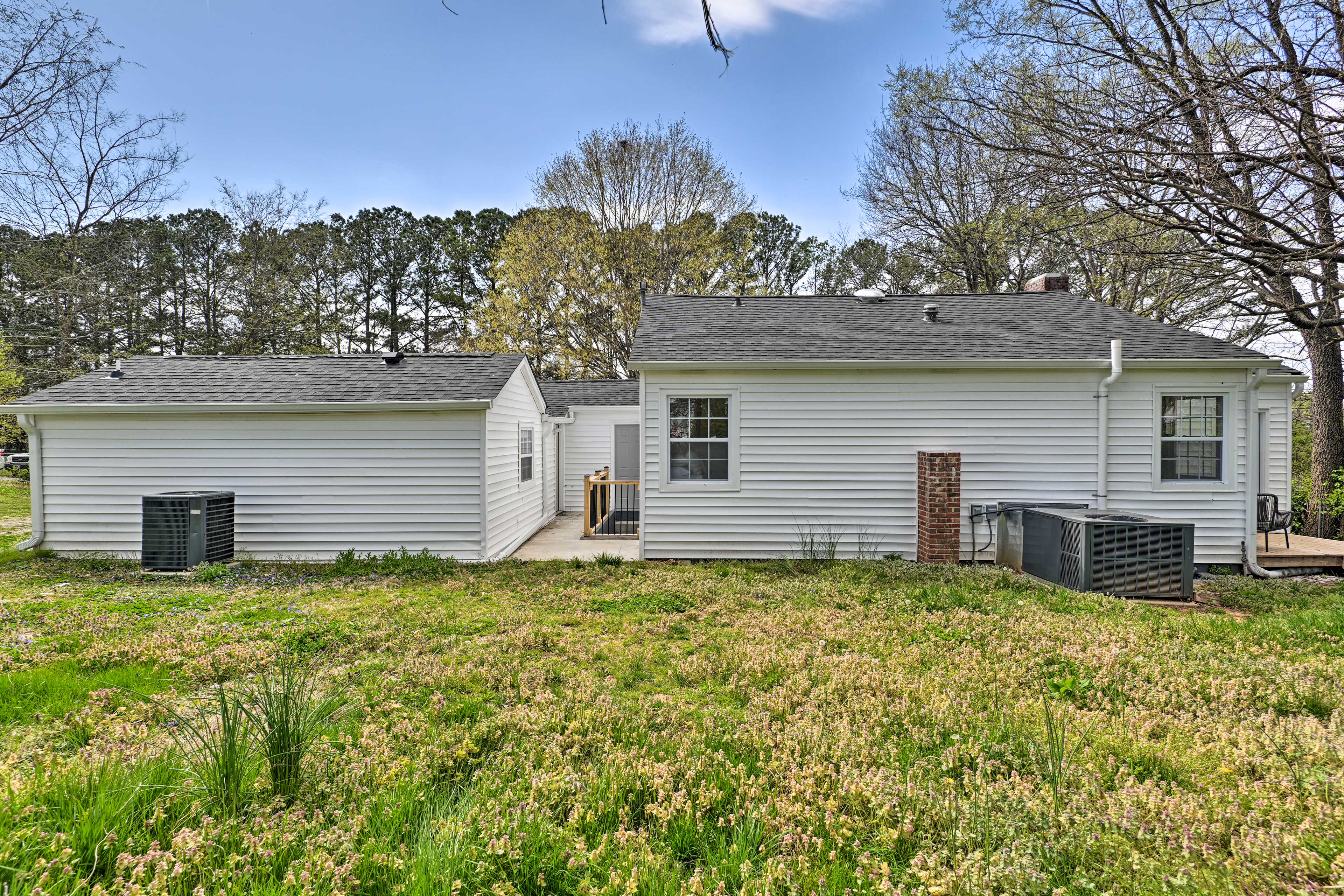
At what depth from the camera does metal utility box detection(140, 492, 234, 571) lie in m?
7.70

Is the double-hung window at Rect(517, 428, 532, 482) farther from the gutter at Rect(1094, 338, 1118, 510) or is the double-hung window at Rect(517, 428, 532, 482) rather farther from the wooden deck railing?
the gutter at Rect(1094, 338, 1118, 510)

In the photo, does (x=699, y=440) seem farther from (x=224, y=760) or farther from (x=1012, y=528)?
(x=224, y=760)

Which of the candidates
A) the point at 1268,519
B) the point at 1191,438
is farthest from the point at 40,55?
the point at 1268,519

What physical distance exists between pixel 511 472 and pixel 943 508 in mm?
6971

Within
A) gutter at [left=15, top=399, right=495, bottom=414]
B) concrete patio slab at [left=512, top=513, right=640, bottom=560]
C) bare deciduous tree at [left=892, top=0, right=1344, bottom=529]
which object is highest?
bare deciduous tree at [left=892, top=0, right=1344, bottom=529]

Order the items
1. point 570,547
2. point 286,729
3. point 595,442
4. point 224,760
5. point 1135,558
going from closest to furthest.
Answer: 1. point 224,760
2. point 286,729
3. point 1135,558
4. point 570,547
5. point 595,442

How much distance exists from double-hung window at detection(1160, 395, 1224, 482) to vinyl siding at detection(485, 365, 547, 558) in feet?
32.9

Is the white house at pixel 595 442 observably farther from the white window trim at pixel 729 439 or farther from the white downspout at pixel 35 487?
the white downspout at pixel 35 487

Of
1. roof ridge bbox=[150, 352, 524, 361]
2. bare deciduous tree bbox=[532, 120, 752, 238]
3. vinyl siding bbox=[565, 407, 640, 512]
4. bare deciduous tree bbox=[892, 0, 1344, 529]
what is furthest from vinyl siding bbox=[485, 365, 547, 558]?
bare deciduous tree bbox=[532, 120, 752, 238]

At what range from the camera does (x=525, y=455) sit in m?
11.1

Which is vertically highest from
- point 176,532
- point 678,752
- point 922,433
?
point 922,433

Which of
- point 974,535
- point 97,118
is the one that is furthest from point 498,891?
point 97,118

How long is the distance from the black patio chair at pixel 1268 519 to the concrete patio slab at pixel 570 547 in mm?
9350

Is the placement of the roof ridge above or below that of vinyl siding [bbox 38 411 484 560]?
above
